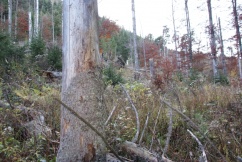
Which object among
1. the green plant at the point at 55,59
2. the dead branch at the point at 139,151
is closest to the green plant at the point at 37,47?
the green plant at the point at 55,59

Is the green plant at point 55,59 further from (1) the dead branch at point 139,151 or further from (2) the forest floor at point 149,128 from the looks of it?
(1) the dead branch at point 139,151

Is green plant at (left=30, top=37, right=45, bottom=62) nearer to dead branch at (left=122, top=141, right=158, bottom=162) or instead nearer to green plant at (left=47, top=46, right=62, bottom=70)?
green plant at (left=47, top=46, right=62, bottom=70)

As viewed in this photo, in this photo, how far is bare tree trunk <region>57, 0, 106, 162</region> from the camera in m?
2.22

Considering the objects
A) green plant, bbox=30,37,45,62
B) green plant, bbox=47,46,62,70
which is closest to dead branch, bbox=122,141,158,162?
green plant, bbox=47,46,62,70

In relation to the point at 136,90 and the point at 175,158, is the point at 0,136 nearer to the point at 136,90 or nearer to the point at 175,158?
the point at 175,158

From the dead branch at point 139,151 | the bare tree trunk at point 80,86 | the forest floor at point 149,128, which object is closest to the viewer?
the bare tree trunk at point 80,86

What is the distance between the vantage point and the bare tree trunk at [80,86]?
222 cm

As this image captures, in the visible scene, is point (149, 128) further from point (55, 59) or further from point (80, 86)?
point (55, 59)

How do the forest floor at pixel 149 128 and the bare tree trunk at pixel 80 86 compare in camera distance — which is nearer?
the bare tree trunk at pixel 80 86

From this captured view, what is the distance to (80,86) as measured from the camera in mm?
2271

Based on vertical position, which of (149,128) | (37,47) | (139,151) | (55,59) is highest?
(37,47)

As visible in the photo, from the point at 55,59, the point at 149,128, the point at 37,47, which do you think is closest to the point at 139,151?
the point at 149,128

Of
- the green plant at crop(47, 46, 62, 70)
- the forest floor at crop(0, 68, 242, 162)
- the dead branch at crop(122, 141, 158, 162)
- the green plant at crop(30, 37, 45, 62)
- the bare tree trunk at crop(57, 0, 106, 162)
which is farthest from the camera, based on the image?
the green plant at crop(30, 37, 45, 62)

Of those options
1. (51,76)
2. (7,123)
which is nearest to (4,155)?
(7,123)
